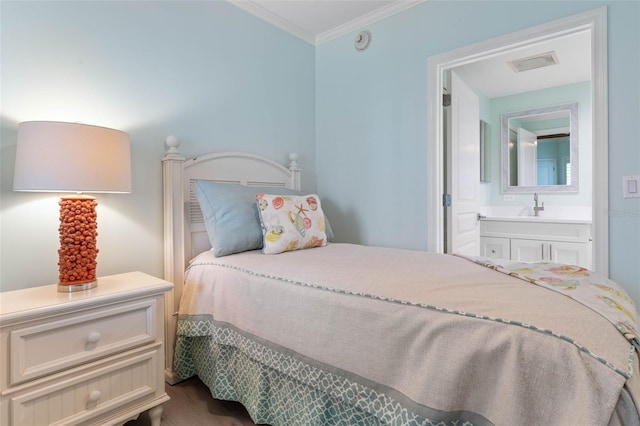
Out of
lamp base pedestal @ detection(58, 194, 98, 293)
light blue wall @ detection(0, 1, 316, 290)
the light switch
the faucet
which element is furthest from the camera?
the faucet

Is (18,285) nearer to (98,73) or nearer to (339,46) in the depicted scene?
(98,73)

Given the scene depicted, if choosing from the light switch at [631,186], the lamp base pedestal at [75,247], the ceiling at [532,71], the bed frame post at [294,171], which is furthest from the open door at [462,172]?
the lamp base pedestal at [75,247]

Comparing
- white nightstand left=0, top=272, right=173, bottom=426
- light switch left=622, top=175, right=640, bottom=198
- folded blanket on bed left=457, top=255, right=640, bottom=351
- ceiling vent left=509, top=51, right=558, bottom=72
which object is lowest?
white nightstand left=0, top=272, right=173, bottom=426

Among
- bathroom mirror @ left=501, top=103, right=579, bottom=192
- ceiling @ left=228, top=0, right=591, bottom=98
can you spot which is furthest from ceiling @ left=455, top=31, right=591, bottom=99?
bathroom mirror @ left=501, top=103, right=579, bottom=192

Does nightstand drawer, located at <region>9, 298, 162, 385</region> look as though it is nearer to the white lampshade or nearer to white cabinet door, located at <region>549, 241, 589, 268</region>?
the white lampshade

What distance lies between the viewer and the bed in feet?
2.74

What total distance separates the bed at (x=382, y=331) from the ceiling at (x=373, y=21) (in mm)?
1400

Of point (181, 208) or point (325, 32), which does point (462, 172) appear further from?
point (181, 208)

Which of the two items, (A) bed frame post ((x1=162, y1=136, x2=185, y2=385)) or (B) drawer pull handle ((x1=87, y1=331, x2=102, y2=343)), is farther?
(A) bed frame post ((x1=162, y1=136, x2=185, y2=385))

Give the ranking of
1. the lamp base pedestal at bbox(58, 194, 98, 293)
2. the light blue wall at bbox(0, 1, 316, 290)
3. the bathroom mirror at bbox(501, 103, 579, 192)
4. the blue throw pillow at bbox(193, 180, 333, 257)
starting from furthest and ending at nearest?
the bathroom mirror at bbox(501, 103, 579, 192) < the blue throw pillow at bbox(193, 180, 333, 257) < the light blue wall at bbox(0, 1, 316, 290) < the lamp base pedestal at bbox(58, 194, 98, 293)

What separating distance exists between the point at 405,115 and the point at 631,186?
137cm

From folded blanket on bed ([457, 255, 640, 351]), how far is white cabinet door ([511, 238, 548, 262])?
2.00 meters

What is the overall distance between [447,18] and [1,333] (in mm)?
2824

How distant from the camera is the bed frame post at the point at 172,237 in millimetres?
1959
